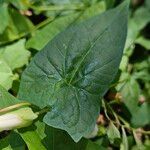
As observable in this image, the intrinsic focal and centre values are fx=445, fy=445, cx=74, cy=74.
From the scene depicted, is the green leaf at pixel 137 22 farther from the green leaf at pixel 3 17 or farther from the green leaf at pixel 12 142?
the green leaf at pixel 12 142

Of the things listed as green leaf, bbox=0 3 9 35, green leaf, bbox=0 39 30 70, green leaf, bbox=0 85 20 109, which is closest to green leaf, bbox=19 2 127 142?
green leaf, bbox=0 85 20 109

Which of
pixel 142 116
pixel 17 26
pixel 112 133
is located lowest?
pixel 142 116

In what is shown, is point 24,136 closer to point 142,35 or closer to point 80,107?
point 80,107

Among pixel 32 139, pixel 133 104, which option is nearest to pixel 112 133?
pixel 133 104

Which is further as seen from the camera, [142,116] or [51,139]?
[142,116]

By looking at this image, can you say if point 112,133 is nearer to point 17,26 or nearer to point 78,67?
point 78,67

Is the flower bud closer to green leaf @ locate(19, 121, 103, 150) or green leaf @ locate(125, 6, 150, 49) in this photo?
green leaf @ locate(19, 121, 103, 150)

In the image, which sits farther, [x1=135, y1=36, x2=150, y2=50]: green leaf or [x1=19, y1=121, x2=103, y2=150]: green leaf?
[x1=135, y1=36, x2=150, y2=50]: green leaf
